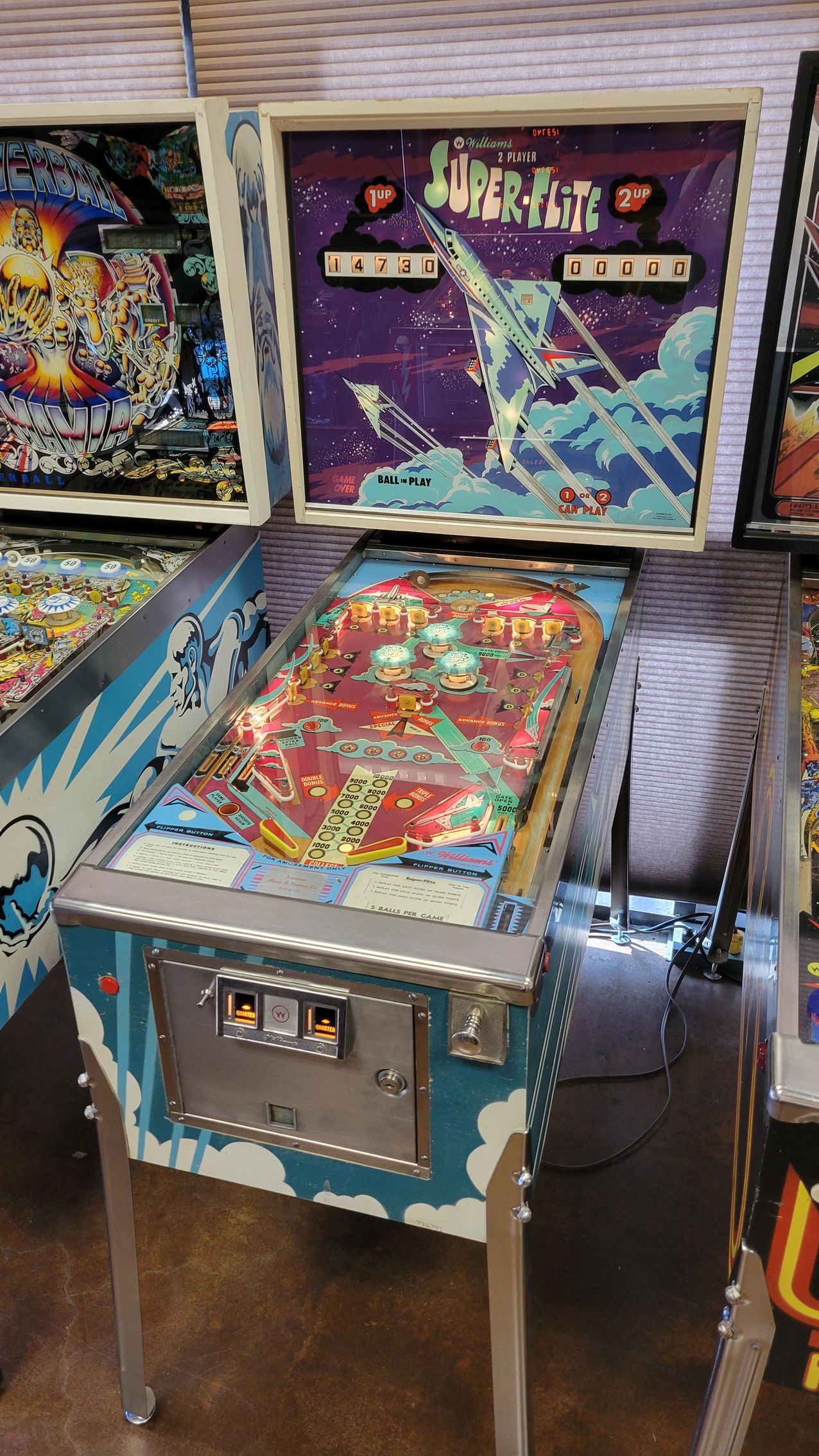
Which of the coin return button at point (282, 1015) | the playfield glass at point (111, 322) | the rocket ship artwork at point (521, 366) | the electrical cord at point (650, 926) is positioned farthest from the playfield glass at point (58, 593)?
the electrical cord at point (650, 926)

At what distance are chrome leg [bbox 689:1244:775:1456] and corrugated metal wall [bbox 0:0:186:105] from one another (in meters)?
2.30

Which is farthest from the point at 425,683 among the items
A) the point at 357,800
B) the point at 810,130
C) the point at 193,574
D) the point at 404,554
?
the point at 810,130

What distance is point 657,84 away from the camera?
1884 millimetres

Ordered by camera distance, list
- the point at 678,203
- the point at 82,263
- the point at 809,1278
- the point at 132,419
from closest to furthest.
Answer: the point at 809,1278 < the point at 678,203 < the point at 82,263 < the point at 132,419

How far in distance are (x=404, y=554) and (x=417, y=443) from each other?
0.87ft

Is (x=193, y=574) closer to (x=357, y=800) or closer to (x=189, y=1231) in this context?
(x=357, y=800)

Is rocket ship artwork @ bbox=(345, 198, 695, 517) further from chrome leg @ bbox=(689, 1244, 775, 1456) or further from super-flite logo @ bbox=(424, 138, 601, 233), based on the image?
chrome leg @ bbox=(689, 1244, 775, 1456)

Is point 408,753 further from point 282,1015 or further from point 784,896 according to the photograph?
point 784,896

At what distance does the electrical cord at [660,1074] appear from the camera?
2.09 meters

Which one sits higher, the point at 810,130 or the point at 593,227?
the point at 810,130

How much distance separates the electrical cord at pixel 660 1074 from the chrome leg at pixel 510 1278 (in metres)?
0.71

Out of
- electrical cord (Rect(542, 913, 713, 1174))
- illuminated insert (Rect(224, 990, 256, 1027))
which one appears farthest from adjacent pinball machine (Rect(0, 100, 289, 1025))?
electrical cord (Rect(542, 913, 713, 1174))

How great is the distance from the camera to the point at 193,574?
2.11 meters

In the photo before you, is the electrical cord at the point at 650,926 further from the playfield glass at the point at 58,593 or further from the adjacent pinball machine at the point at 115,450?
the playfield glass at the point at 58,593
